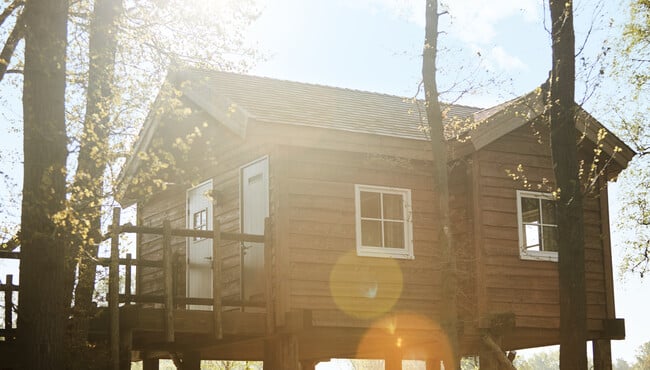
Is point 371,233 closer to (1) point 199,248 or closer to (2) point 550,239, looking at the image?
(2) point 550,239

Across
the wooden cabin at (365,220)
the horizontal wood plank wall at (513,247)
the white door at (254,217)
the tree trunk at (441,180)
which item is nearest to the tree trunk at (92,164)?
the wooden cabin at (365,220)

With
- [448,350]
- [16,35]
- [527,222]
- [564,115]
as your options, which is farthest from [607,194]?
[16,35]

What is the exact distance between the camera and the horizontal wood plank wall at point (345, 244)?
1600 centimetres

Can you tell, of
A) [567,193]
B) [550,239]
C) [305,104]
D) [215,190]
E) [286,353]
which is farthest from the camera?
[550,239]

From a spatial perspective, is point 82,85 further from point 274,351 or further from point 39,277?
point 274,351

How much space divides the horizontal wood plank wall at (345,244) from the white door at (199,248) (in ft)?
9.64

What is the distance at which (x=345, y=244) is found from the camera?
1656cm

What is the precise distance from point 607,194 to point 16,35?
39.4 ft

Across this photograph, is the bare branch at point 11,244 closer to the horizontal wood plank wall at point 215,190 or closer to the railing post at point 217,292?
the horizontal wood plank wall at point 215,190

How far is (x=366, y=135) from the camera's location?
1667 cm

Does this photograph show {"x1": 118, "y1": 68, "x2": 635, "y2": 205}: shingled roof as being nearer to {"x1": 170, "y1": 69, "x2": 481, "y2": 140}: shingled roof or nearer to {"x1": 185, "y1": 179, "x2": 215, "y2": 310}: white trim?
{"x1": 170, "y1": 69, "x2": 481, "y2": 140}: shingled roof

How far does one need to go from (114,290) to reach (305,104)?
233 inches

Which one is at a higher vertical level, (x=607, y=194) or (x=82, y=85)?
(x=82, y=85)

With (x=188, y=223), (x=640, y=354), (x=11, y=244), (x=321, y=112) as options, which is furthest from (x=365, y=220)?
(x=640, y=354)
